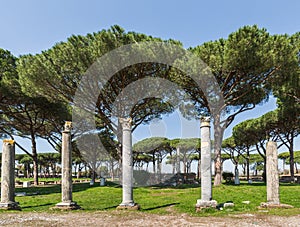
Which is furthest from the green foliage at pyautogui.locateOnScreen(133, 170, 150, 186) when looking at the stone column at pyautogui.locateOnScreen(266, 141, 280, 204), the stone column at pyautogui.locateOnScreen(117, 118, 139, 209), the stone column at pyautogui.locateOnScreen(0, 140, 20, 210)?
the stone column at pyautogui.locateOnScreen(266, 141, 280, 204)

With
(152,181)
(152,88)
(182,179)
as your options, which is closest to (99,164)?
(152,181)

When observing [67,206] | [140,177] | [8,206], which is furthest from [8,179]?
[140,177]

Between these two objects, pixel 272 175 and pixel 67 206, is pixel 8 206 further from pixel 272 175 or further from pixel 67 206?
pixel 272 175

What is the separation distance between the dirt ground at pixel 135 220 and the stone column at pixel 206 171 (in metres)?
1.13

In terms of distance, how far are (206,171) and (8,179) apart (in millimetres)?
7387

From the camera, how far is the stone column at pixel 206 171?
9.98 metres

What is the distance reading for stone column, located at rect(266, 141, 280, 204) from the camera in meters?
10.2

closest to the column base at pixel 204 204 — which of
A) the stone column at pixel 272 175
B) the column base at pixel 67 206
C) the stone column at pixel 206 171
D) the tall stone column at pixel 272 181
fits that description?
the stone column at pixel 206 171

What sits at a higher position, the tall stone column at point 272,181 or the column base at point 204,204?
the tall stone column at point 272,181

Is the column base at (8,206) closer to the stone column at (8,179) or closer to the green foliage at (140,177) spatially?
the stone column at (8,179)

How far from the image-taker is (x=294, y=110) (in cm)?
2362

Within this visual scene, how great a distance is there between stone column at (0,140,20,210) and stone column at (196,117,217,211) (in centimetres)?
686

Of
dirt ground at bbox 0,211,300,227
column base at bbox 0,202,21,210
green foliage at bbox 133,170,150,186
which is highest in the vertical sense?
dirt ground at bbox 0,211,300,227

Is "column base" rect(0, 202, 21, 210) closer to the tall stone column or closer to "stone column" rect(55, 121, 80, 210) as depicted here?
"stone column" rect(55, 121, 80, 210)
